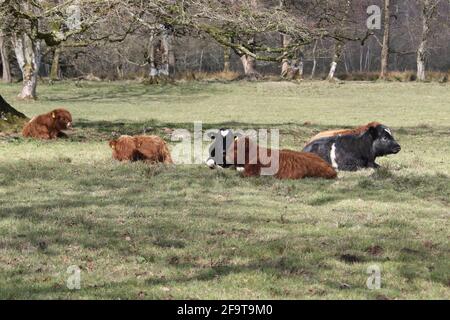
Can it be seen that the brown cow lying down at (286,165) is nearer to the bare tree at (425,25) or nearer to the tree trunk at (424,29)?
the bare tree at (425,25)

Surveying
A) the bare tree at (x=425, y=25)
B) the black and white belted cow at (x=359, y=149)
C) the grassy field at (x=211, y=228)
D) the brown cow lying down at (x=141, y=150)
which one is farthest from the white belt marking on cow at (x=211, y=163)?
the bare tree at (x=425, y=25)

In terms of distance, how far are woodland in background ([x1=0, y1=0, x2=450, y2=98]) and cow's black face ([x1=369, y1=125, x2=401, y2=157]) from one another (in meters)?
4.61

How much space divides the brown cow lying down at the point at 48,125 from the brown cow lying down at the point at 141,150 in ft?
12.3

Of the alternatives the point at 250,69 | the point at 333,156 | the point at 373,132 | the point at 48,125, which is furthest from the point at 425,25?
the point at 333,156

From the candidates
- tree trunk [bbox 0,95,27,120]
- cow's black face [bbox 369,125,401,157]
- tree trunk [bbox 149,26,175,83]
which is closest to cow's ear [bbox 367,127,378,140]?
cow's black face [bbox 369,125,401,157]

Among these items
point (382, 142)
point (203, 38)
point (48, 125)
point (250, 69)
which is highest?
point (203, 38)

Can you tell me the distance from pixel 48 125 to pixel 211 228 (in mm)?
9459

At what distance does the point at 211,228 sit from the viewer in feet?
26.6

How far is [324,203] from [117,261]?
388 centimetres

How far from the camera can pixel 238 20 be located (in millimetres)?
16578

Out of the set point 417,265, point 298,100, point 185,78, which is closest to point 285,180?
point 417,265

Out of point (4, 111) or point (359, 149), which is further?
point (4, 111)

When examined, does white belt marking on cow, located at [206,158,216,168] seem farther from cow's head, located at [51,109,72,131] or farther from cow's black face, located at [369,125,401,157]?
cow's head, located at [51,109,72,131]

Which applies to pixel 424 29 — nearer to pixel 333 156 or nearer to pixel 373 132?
pixel 373 132
